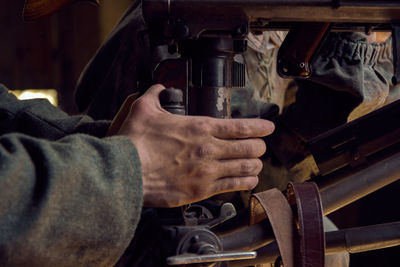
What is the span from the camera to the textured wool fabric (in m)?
0.39

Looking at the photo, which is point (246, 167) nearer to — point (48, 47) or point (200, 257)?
point (200, 257)

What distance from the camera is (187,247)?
460 millimetres

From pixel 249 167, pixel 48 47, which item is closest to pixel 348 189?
pixel 249 167

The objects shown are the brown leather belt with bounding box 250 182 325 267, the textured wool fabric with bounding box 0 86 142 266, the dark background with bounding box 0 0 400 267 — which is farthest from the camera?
the dark background with bounding box 0 0 400 267

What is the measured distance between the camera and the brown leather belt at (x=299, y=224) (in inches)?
19.3

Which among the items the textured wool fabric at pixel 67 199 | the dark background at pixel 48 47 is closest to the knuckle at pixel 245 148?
the textured wool fabric at pixel 67 199

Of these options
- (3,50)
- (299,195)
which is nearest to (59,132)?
(299,195)

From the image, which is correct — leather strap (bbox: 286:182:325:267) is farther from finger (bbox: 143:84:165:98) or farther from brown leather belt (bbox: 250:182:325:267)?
finger (bbox: 143:84:165:98)

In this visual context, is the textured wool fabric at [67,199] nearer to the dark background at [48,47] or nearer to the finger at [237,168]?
the finger at [237,168]

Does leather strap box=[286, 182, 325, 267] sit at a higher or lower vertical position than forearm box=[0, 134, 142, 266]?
lower

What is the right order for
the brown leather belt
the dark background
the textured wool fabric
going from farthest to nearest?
the dark background → the brown leather belt → the textured wool fabric

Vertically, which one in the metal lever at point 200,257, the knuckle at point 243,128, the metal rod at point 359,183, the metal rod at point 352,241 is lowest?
the metal rod at point 352,241

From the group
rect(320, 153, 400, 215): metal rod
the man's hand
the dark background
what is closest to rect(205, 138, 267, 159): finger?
the man's hand

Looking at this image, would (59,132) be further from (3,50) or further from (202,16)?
(3,50)
